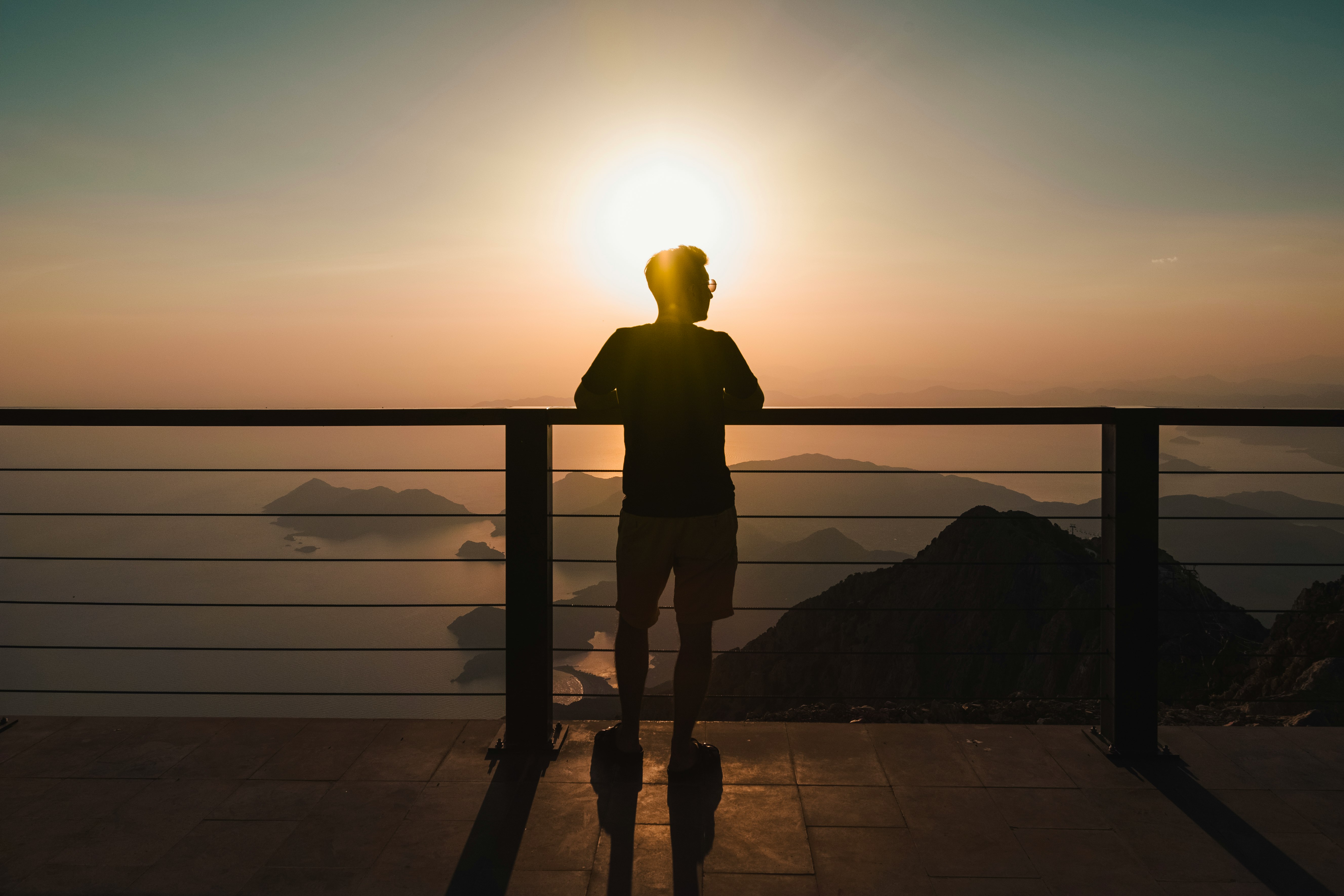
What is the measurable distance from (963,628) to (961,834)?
25484 mm

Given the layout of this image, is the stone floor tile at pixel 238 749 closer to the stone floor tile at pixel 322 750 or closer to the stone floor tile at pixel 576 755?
the stone floor tile at pixel 322 750

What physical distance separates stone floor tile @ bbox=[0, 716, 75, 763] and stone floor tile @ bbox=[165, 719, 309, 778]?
1.77 feet

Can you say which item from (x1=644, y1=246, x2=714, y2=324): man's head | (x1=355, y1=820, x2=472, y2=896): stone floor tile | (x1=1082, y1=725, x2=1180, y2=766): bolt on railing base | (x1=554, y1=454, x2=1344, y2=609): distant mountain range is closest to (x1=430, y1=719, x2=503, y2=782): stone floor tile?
(x1=355, y1=820, x2=472, y2=896): stone floor tile

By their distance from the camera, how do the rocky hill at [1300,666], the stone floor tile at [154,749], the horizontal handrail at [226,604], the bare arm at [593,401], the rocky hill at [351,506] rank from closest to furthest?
the horizontal handrail at [226,604] → the bare arm at [593,401] → the stone floor tile at [154,749] → the rocky hill at [1300,666] → the rocky hill at [351,506]

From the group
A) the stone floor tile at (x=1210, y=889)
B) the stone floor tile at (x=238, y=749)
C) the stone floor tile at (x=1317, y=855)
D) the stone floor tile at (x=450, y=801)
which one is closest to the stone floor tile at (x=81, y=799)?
Answer: the stone floor tile at (x=238, y=749)

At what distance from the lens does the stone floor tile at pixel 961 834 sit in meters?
1.84

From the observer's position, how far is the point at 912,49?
5359 millimetres

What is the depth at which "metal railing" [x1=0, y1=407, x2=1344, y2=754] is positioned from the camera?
2383 mm

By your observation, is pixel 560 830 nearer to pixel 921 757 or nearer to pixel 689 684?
pixel 689 684

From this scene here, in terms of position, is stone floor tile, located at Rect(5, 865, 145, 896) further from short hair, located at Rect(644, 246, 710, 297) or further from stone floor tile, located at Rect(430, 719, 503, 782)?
short hair, located at Rect(644, 246, 710, 297)

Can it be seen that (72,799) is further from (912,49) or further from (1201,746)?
(912,49)

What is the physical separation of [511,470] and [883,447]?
130cm

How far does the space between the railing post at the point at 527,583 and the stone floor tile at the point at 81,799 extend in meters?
1.06

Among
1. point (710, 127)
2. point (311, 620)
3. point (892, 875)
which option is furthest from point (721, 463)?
point (311, 620)
